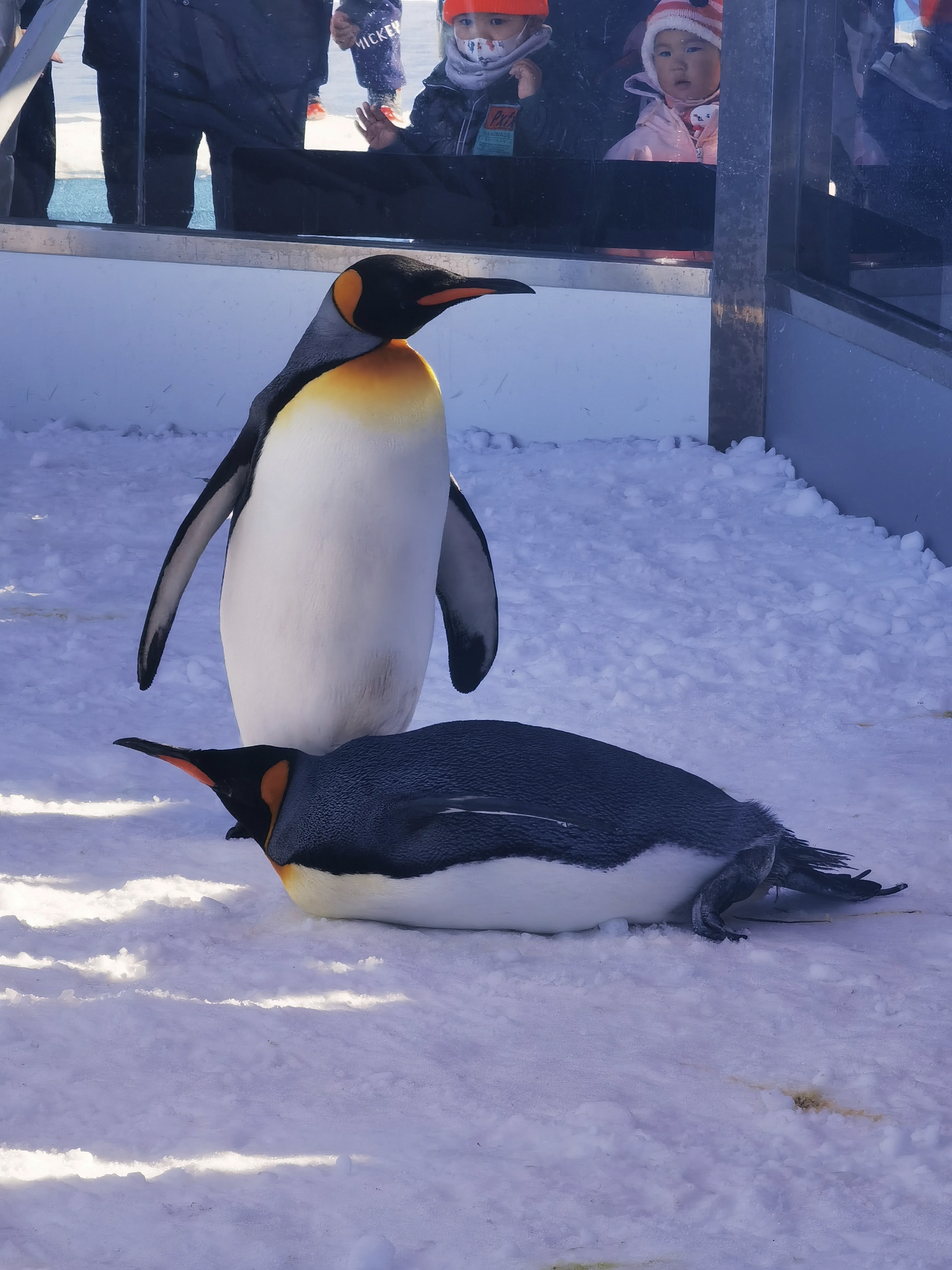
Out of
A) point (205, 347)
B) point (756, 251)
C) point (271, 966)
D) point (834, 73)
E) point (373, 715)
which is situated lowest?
point (271, 966)

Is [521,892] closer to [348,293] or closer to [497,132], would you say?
[348,293]

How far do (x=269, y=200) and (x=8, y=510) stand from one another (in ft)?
5.40

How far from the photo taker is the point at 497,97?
4746 mm

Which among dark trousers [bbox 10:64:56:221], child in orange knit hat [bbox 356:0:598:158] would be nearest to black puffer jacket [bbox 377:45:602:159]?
child in orange knit hat [bbox 356:0:598:158]

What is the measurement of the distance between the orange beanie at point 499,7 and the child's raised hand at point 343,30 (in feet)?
1.07

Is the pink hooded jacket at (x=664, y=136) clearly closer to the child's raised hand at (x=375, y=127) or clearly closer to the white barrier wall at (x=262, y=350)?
the white barrier wall at (x=262, y=350)

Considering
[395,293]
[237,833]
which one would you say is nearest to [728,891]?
[237,833]

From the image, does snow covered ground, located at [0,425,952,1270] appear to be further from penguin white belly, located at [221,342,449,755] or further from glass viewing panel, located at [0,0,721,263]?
glass viewing panel, located at [0,0,721,263]

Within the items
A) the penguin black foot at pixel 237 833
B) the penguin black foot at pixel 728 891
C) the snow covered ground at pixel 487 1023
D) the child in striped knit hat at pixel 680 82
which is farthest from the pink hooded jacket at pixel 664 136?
the penguin black foot at pixel 728 891

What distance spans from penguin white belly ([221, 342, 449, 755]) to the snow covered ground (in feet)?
0.84

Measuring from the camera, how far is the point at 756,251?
440 cm

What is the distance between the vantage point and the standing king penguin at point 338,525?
1.92m

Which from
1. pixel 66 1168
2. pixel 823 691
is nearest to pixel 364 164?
pixel 823 691

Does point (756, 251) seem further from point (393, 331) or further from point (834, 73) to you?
point (393, 331)
